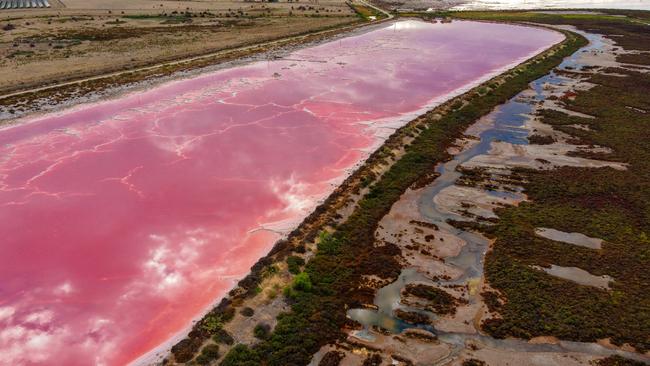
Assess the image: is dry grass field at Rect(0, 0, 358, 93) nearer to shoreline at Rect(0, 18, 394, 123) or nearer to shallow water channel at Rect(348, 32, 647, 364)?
shoreline at Rect(0, 18, 394, 123)

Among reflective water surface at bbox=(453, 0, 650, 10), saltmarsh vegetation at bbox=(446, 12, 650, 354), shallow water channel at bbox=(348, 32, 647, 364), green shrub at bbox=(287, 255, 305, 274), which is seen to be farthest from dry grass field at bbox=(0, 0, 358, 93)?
saltmarsh vegetation at bbox=(446, 12, 650, 354)

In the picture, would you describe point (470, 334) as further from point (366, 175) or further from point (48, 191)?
point (48, 191)

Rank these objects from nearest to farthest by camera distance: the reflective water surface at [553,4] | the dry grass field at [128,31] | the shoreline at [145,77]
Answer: the shoreline at [145,77], the dry grass field at [128,31], the reflective water surface at [553,4]

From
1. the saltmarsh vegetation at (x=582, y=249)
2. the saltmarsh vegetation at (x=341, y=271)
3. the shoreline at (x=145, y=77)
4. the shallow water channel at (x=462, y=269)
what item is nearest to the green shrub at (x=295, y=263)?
the saltmarsh vegetation at (x=341, y=271)

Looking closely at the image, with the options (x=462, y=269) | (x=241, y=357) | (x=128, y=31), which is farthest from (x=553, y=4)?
(x=241, y=357)

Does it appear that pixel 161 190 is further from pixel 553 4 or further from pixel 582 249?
pixel 553 4

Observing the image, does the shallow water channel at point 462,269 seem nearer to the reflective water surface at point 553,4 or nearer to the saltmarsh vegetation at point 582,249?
the saltmarsh vegetation at point 582,249

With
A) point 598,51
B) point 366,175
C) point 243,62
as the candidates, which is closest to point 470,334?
point 366,175
